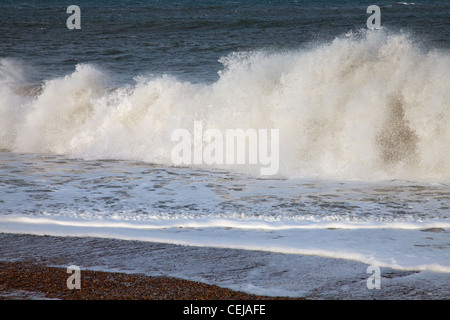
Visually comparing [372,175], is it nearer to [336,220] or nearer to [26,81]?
[336,220]

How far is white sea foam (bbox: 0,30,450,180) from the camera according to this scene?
7.65 m

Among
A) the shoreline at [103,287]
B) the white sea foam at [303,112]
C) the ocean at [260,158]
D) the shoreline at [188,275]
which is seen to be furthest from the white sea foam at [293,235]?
the white sea foam at [303,112]

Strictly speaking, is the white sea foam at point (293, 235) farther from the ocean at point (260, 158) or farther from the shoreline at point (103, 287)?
the shoreline at point (103, 287)

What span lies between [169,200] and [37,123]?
5.55 meters

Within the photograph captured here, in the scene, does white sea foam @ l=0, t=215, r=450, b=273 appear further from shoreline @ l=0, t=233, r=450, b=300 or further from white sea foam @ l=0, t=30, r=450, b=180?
white sea foam @ l=0, t=30, r=450, b=180

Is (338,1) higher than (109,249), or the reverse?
(338,1)

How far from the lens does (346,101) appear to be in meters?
8.37

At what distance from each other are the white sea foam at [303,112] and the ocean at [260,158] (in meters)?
0.02

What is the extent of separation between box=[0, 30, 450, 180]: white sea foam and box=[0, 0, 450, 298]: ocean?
0.02m

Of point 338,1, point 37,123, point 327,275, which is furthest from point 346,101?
point 338,1

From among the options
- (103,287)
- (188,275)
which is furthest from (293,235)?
(103,287)

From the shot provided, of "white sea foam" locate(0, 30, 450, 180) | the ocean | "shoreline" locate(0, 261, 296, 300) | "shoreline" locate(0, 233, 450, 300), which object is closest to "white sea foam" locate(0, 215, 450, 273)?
the ocean

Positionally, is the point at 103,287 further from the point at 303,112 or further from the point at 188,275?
the point at 303,112

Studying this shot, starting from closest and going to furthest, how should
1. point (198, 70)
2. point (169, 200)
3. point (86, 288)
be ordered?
point (86, 288), point (169, 200), point (198, 70)
